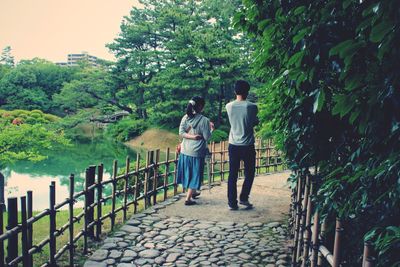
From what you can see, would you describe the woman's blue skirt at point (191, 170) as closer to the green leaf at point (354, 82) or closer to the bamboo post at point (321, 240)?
the bamboo post at point (321, 240)

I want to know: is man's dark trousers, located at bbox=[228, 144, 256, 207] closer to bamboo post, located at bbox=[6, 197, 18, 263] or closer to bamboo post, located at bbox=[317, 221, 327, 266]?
bamboo post, located at bbox=[317, 221, 327, 266]

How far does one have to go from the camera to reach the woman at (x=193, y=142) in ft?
18.7

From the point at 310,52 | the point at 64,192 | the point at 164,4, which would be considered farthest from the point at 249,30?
the point at 164,4

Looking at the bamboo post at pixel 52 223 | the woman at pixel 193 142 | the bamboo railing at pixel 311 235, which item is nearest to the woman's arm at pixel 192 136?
the woman at pixel 193 142

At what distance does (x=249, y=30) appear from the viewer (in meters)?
3.26

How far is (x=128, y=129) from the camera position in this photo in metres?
27.4

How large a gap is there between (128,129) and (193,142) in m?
22.2

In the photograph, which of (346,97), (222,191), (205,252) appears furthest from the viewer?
(222,191)

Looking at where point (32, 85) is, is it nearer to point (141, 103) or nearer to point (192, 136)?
point (141, 103)

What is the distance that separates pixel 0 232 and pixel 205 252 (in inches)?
88.2

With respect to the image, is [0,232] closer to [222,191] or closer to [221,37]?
[222,191]

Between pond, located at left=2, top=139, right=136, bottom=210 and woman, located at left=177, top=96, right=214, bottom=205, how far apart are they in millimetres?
6392

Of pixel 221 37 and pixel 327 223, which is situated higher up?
pixel 221 37

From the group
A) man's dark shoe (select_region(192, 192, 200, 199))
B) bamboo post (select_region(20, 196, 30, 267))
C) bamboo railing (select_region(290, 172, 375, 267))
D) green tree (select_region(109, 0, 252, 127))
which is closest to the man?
man's dark shoe (select_region(192, 192, 200, 199))
